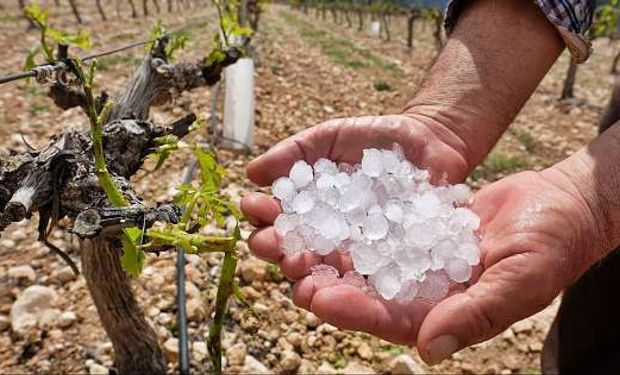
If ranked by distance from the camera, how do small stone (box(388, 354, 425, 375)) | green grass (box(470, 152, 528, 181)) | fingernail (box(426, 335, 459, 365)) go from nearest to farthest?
fingernail (box(426, 335, 459, 365)), small stone (box(388, 354, 425, 375)), green grass (box(470, 152, 528, 181))

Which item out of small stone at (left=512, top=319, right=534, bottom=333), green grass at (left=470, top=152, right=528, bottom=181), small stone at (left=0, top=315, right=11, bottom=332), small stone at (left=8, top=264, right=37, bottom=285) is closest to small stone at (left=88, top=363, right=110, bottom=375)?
small stone at (left=0, top=315, right=11, bottom=332)

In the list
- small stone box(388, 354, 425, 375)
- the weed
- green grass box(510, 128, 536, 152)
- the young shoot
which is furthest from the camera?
the weed

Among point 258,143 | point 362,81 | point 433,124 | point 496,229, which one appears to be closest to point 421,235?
point 496,229

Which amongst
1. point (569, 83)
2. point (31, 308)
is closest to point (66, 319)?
point (31, 308)

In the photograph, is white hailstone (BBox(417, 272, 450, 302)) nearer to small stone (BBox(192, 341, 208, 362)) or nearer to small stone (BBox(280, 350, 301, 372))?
small stone (BBox(280, 350, 301, 372))

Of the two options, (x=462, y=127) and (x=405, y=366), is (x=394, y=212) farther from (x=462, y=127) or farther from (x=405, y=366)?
(x=405, y=366)
